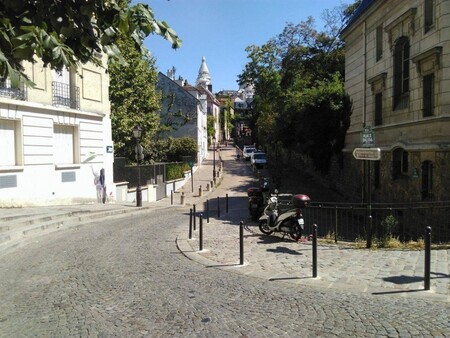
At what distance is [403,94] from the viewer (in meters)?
17.3

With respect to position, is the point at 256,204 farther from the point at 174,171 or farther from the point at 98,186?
the point at 174,171

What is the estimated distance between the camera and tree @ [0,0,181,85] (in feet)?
10.3

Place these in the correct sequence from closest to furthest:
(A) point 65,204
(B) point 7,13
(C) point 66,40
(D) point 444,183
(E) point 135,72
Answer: (B) point 7,13
(C) point 66,40
(D) point 444,183
(A) point 65,204
(E) point 135,72

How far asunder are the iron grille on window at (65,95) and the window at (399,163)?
14.9 meters

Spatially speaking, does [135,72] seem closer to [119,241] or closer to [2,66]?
[119,241]

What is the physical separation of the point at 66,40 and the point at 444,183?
13.4 metres

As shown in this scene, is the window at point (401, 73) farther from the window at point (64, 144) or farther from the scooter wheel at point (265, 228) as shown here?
the window at point (64, 144)

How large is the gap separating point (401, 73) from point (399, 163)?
3.92 m

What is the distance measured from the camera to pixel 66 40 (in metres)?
3.73

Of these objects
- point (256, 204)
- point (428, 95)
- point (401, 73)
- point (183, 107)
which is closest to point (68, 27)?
point (256, 204)

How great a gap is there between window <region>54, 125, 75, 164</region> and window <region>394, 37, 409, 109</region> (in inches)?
591

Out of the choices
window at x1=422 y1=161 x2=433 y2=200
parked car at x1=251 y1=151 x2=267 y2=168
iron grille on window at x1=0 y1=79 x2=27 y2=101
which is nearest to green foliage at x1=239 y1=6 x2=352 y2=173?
parked car at x1=251 y1=151 x2=267 y2=168

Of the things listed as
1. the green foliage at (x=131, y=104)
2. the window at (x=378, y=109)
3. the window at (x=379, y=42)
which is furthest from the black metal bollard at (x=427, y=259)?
the green foliage at (x=131, y=104)

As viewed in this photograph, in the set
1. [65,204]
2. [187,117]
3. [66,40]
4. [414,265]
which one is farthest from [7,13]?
[187,117]
